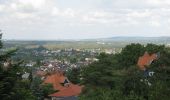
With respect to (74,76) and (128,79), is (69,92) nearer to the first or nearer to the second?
(74,76)

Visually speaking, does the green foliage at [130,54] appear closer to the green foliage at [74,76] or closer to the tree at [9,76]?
the green foliage at [74,76]

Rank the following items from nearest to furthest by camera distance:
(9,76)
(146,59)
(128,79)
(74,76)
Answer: (9,76), (128,79), (146,59), (74,76)

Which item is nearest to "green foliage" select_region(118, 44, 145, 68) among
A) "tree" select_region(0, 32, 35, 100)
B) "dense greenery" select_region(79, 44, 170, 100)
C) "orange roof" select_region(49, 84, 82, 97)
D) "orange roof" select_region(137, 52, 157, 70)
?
"dense greenery" select_region(79, 44, 170, 100)

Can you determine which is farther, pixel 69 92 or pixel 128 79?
pixel 69 92

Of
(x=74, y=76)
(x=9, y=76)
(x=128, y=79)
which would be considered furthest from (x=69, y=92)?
(x=9, y=76)

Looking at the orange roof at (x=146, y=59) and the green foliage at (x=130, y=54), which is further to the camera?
the orange roof at (x=146, y=59)

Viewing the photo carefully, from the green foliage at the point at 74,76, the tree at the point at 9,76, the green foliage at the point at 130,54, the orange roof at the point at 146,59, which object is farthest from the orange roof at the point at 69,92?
the tree at the point at 9,76

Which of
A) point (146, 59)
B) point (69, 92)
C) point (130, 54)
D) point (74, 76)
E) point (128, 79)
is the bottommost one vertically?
point (74, 76)

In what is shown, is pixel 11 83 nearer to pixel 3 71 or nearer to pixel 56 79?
pixel 3 71
